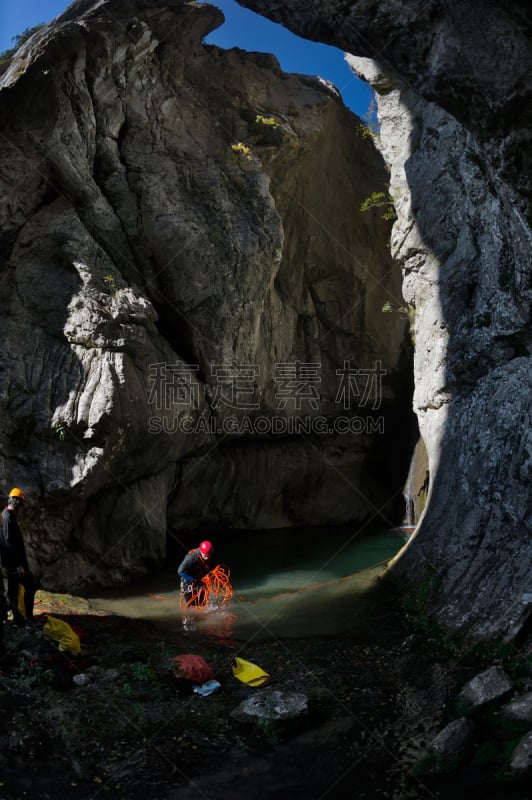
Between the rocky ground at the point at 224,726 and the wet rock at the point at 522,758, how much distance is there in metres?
0.12

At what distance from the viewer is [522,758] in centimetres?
590

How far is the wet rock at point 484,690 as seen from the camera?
22.6 feet

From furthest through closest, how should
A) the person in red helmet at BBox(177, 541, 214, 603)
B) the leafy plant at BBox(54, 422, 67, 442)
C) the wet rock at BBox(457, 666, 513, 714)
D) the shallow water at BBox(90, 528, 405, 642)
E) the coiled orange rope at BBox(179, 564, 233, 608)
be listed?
the leafy plant at BBox(54, 422, 67, 442) → the coiled orange rope at BBox(179, 564, 233, 608) → the person in red helmet at BBox(177, 541, 214, 603) → the shallow water at BBox(90, 528, 405, 642) → the wet rock at BBox(457, 666, 513, 714)

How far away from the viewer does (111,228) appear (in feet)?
46.9

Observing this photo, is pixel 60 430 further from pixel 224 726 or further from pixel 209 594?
pixel 224 726

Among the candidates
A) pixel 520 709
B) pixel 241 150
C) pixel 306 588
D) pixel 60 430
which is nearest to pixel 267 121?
pixel 241 150

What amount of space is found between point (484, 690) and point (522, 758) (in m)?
1.12

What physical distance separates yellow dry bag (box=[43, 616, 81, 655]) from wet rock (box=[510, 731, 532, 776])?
496 cm

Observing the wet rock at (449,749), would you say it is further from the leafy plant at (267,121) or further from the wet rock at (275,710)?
the leafy plant at (267,121)

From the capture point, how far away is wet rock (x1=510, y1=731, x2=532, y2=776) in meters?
5.83

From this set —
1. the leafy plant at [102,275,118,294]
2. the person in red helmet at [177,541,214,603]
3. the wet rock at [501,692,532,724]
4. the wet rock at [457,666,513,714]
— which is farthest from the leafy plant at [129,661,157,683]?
the leafy plant at [102,275,118,294]

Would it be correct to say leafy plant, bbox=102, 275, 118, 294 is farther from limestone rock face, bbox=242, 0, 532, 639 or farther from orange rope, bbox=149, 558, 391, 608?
limestone rock face, bbox=242, 0, 532, 639

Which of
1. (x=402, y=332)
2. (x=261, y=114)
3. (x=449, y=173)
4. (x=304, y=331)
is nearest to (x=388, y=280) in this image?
(x=402, y=332)

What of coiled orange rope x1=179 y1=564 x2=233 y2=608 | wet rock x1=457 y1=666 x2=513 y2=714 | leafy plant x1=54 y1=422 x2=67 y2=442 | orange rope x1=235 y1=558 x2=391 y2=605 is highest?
leafy plant x1=54 y1=422 x2=67 y2=442
